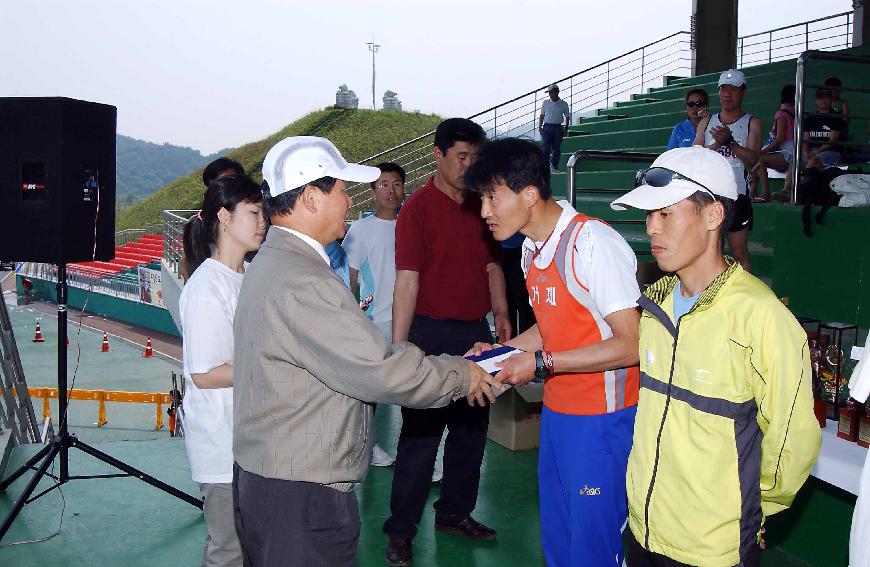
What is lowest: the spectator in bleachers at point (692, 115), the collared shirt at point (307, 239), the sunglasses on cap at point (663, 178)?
the collared shirt at point (307, 239)

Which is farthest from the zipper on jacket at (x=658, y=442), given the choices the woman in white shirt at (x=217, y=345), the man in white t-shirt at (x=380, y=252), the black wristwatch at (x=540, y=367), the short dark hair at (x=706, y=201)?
the man in white t-shirt at (x=380, y=252)

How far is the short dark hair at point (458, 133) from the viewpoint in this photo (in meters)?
3.90

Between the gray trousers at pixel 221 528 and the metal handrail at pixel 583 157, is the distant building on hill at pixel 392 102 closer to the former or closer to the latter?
the metal handrail at pixel 583 157

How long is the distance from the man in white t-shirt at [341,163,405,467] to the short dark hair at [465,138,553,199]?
2478mm

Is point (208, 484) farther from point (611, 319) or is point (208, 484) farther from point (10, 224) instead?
point (10, 224)

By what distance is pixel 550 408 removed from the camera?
2.82 metres

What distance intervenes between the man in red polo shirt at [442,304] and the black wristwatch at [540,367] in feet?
4.33

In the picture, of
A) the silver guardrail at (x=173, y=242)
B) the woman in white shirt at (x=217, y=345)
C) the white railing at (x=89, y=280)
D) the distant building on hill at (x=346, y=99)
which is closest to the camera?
the woman in white shirt at (x=217, y=345)

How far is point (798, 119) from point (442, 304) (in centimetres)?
269

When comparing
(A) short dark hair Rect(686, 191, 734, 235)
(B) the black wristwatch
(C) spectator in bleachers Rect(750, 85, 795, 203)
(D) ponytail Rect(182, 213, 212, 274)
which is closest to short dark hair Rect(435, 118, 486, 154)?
(D) ponytail Rect(182, 213, 212, 274)

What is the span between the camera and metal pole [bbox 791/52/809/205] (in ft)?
15.9

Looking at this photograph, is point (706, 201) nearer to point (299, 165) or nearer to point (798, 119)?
point (299, 165)

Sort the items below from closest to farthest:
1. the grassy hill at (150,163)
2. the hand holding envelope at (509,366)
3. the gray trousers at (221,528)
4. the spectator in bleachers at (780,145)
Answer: the hand holding envelope at (509,366), the gray trousers at (221,528), the spectator in bleachers at (780,145), the grassy hill at (150,163)

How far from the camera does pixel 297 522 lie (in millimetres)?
2201
